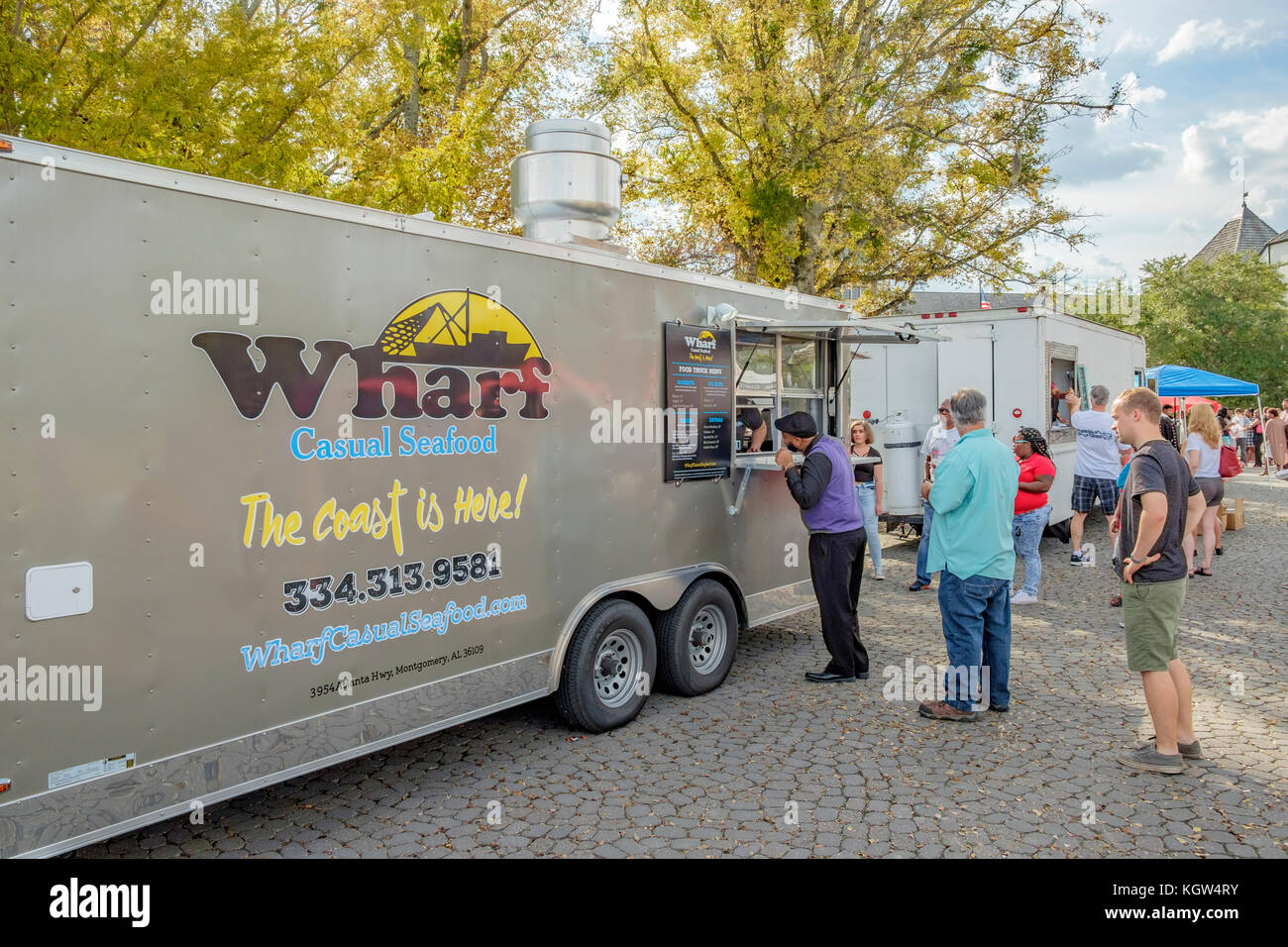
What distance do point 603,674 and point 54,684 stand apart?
2934 millimetres

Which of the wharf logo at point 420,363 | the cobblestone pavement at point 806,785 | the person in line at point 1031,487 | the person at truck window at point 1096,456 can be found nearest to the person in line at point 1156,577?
the cobblestone pavement at point 806,785

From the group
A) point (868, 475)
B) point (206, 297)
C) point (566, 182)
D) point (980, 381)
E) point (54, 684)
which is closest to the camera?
point (54, 684)

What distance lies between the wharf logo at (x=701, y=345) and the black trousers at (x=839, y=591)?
4.79 ft

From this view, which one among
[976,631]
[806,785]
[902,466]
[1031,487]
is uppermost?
[902,466]

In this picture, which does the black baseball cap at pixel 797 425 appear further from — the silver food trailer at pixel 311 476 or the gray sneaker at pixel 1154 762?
the gray sneaker at pixel 1154 762

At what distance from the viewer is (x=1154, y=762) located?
458cm

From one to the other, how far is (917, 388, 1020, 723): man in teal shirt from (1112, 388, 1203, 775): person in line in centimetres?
78

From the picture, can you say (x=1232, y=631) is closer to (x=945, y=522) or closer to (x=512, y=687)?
(x=945, y=522)

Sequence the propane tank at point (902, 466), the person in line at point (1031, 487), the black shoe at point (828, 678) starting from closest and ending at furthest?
the black shoe at point (828, 678) < the person in line at point (1031, 487) < the propane tank at point (902, 466)

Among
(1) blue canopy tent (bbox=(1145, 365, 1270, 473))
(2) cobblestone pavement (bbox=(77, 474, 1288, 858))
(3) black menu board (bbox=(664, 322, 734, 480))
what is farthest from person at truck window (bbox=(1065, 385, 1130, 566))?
(1) blue canopy tent (bbox=(1145, 365, 1270, 473))

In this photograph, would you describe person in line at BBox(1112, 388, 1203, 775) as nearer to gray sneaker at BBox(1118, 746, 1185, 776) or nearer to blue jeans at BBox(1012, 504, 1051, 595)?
gray sneaker at BBox(1118, 746, 1185, 776)

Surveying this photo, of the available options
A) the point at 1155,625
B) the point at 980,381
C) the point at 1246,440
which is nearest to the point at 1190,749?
the point at 1155,625

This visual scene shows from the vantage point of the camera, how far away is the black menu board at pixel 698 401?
5.56m
